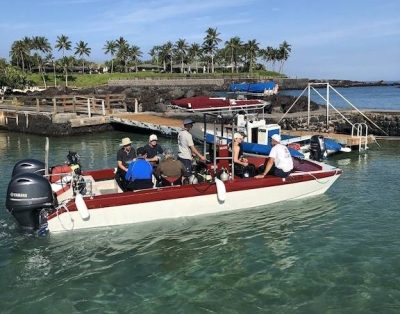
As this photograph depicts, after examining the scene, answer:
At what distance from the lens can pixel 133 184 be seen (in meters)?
10.8

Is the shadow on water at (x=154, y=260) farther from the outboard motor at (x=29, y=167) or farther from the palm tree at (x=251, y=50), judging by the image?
the palm tree at (x=251, y=50)

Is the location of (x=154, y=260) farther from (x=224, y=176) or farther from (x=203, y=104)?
(x=203, y=104)

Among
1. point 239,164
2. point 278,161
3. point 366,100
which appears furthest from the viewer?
point 366,100

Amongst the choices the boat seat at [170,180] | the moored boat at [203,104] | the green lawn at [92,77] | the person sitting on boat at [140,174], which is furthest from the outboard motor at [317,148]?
the green lawn at [92,77]

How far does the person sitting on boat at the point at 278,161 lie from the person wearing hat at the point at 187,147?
Answer: 5.78 feet

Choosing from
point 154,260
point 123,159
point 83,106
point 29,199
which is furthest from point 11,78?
point 154,260

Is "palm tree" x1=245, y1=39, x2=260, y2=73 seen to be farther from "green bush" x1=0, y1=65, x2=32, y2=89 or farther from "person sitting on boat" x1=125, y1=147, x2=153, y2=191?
"person sitting on boat" x1=125, y1=147, x2=153, y2=191

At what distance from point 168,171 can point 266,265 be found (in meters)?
3.68

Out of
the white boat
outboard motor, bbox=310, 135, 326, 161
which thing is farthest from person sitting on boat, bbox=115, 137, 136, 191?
outboard motor, bbox=310, 135, 326, 161

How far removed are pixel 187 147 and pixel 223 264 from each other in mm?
Answer: 4140

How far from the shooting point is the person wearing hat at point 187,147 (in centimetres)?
1196

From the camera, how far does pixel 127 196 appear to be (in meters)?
10.3

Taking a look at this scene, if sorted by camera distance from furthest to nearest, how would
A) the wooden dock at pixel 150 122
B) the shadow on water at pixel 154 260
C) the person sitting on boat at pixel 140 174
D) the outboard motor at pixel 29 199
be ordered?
the wooden dock at pixel 150 122, the person sitting on boat at pixel 140 174, the outboard motor at pixel 29 199, the shadow on water at pixel 154 260

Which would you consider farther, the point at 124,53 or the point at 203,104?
the point at 124,53
